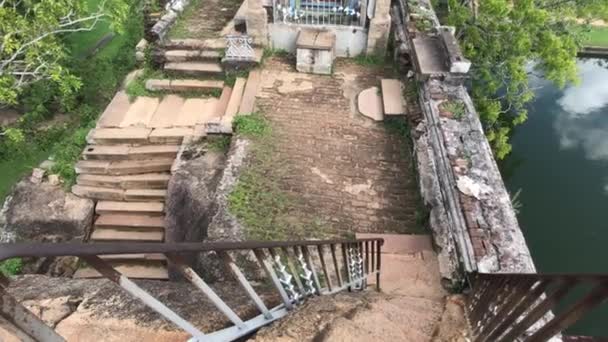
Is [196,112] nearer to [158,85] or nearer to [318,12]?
[158,85]

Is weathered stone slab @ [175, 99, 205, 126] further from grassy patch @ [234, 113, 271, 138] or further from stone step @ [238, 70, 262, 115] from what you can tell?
grassy patch @ [234, 113, 271, 138]

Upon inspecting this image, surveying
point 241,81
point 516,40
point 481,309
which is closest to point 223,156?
point 241,81

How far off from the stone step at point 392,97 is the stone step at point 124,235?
4.26m

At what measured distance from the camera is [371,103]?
7133 millimetres

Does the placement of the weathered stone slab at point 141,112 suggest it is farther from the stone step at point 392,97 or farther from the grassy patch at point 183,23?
the stone step at point 392,97

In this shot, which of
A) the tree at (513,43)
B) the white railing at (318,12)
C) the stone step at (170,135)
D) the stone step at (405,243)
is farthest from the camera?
the tree at (513,43)

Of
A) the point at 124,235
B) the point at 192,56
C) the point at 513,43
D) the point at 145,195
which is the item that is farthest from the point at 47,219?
the point at 513,43

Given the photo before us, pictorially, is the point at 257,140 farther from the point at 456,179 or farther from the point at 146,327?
the point at 146,327

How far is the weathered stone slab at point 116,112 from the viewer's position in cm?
734

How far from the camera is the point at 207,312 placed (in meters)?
2.67

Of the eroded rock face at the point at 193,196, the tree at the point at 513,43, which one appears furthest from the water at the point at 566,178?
the eroded rock face at the point at 193,196

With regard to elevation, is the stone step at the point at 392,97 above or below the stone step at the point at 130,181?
above

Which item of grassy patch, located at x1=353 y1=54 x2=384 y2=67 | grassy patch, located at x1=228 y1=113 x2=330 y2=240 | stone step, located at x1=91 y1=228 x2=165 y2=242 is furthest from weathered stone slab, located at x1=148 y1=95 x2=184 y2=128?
grassy patch, located at x1=353 y1=54 x2=384 y2=67

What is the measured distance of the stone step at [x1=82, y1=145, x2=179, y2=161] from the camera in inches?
278
